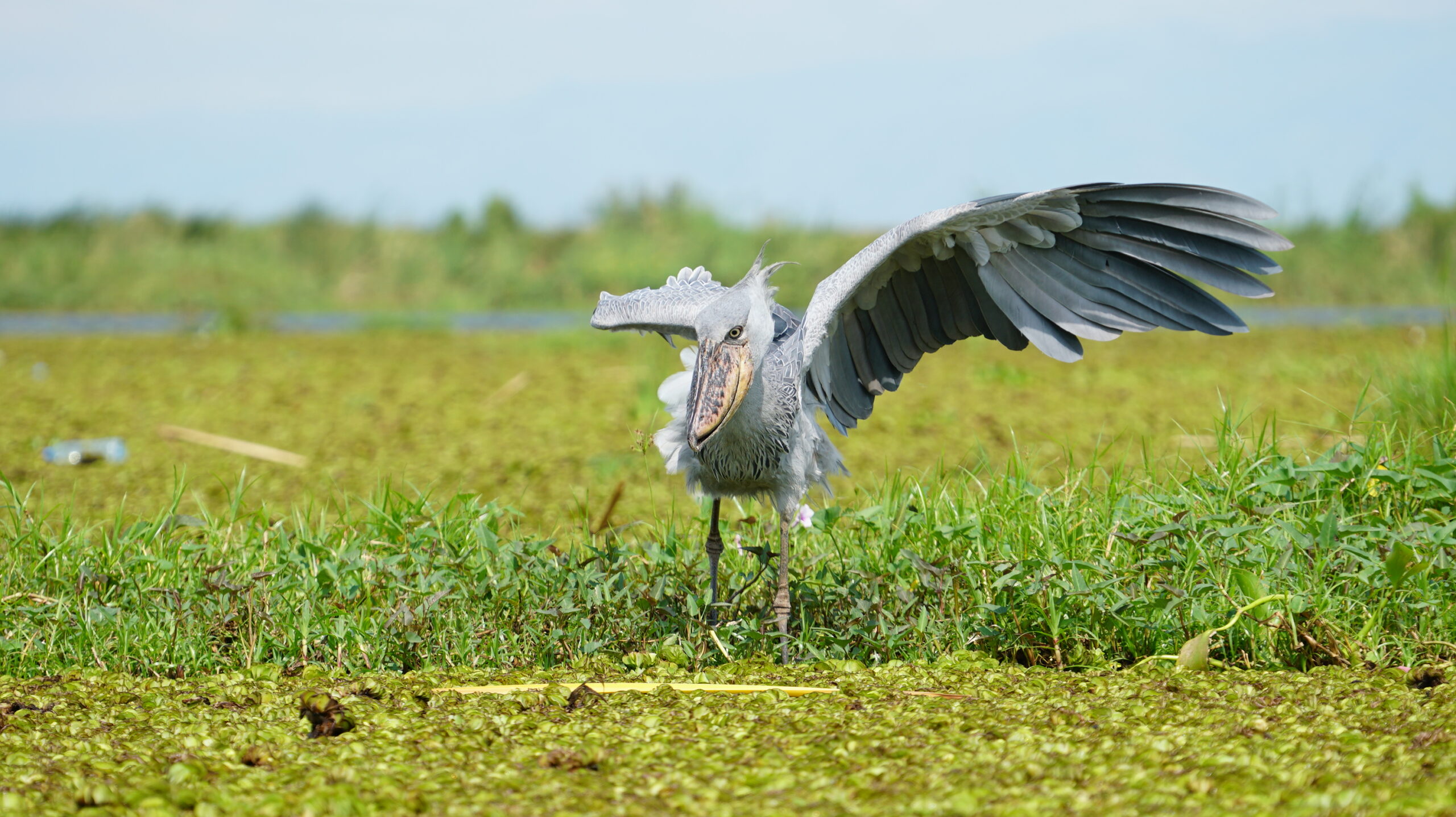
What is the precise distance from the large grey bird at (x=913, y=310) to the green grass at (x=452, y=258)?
1037 centimetres

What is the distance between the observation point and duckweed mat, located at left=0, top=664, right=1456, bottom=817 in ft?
6.39

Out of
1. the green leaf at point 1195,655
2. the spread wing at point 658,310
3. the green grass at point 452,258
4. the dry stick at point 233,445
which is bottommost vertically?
the green leaf at point 1195,655

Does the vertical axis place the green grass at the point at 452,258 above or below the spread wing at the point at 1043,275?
above

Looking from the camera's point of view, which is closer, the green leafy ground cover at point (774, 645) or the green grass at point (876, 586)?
the green leafy ground cover at point (774, 645)

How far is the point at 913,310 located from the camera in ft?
9.84

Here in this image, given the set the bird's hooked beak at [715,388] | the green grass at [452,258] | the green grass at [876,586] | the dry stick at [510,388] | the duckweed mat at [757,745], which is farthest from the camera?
the green grass at [452,258]

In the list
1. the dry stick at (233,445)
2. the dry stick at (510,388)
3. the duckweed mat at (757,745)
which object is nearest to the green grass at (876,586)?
the duckweed mat at (757,745)

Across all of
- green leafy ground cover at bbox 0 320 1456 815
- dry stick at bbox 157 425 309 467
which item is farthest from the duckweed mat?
dry stick at bbox 157 425 309 467

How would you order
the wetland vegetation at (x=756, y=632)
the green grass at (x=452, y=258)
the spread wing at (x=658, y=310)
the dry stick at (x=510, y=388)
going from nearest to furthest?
the wetland vegetation at (x=756, y=632) < the spread wing at (x=658, y=310) < the dry stick at (x=510, y=388) < the green grass at (x=452, y=258)

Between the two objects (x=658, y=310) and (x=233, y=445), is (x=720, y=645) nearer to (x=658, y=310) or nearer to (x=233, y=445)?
(x=658, y=310)

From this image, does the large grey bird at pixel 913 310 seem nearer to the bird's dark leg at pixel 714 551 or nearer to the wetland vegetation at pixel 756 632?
the bird's dark leg at pixel 714 551

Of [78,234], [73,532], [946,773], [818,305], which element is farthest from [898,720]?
[78,234]

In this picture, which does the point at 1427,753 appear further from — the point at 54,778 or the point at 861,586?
the point at 54,778

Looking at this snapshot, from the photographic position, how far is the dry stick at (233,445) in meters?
5.29
